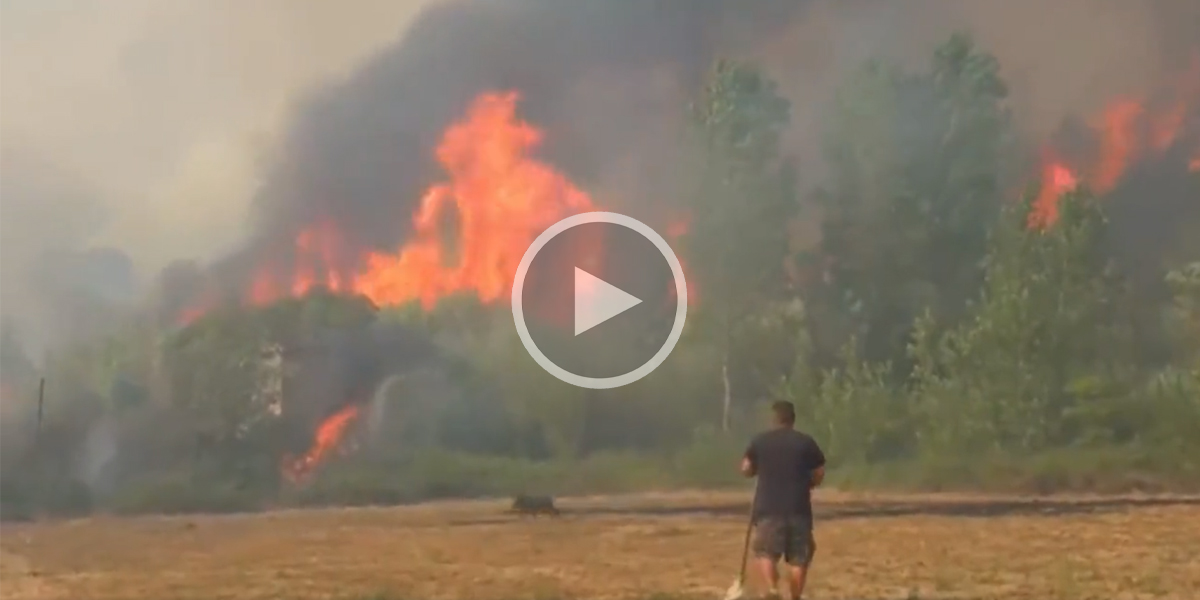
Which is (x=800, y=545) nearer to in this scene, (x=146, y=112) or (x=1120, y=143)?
(x=1120, y=143)

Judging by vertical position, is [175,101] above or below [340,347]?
above

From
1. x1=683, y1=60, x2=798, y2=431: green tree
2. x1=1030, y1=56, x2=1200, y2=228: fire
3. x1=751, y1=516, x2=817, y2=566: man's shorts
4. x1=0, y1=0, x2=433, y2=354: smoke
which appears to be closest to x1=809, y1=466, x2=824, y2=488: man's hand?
x1=751, y1=516, x2=817, y2=566: man's shorts

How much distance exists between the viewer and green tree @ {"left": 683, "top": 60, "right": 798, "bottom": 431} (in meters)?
8.16

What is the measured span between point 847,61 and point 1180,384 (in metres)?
3.13

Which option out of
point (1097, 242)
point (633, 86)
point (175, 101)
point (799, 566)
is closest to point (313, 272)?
point (175, 101)

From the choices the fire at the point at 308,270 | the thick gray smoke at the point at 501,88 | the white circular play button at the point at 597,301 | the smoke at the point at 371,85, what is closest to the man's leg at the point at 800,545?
the white circular play button at the point at 597,301

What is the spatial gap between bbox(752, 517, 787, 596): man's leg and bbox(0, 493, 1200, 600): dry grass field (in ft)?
2.10

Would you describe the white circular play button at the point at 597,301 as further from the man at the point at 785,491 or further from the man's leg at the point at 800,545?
the man's leg at the point at 800,545

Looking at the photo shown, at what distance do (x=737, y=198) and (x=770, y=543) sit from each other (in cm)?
308

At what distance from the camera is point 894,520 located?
755 cm

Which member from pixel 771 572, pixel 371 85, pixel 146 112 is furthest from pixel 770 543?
pixel 146 112

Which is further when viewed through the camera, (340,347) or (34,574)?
(340,347)

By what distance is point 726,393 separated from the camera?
794 cm

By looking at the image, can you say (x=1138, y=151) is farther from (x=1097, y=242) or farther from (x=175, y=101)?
(x=175, y=101)
